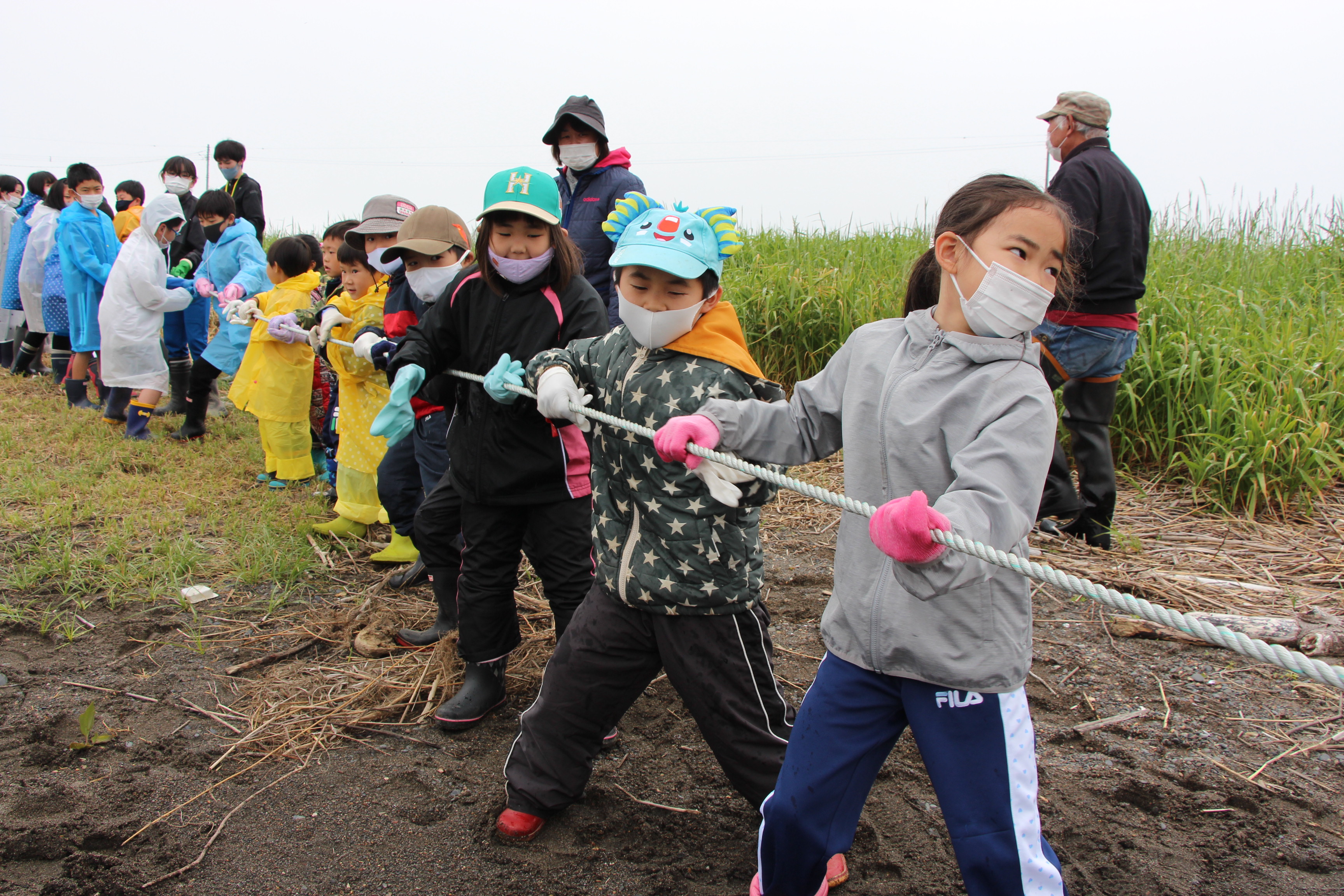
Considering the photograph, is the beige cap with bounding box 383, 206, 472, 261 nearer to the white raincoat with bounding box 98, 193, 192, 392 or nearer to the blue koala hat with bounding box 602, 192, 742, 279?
the blue koala hat with bounding box 602, 192, 742, 279

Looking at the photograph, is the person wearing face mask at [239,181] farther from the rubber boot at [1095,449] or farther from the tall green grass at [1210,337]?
the rubber boot at [1095,449]

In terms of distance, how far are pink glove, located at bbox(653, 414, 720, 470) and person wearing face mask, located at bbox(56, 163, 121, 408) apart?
749 centimetres

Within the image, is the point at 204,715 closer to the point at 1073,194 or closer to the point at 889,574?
the point at 889,574

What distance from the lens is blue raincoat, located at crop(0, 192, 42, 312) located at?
9500 mm

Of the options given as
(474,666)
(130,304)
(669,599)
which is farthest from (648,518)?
(130,304)

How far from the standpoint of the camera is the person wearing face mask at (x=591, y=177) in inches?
172

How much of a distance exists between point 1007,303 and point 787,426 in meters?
0.49

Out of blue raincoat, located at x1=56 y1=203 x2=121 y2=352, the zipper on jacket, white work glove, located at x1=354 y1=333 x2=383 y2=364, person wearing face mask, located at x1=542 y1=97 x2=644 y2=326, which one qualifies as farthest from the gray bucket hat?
blue raincoat, located at x1=56 y1=203 x2=121 y2=352

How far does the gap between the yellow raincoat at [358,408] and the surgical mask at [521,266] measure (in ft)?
5.02

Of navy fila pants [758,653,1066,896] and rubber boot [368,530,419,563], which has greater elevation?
navy fila pants [758,653,1066,896]

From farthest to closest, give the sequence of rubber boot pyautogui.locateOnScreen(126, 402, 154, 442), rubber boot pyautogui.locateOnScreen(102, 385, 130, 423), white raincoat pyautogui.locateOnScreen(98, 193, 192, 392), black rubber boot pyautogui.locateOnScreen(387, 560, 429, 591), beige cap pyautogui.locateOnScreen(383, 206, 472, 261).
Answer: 1. rubber boot pyautogui.locateOnScreen(102, 385, 130, 423)
2. white raincoat pyautogui.locateOnScreen(98, 193, 192, 392)
3. rubber boot pyautogui.locateOnScreen(126, 402, 154, 442)
4. black rubber boot pyautogui.locateOnScreen(387, 560, 429, 591)
5. beige cap pyautogui.locateOnScreen(383, 206, 472, 261)

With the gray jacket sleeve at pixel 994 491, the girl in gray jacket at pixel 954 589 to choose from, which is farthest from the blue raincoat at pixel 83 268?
the gray jacket sleeve at pixel 994 491

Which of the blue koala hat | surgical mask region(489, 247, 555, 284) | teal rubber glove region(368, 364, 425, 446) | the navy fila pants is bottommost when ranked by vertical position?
the navy fila pants

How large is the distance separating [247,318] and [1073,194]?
4.47m
